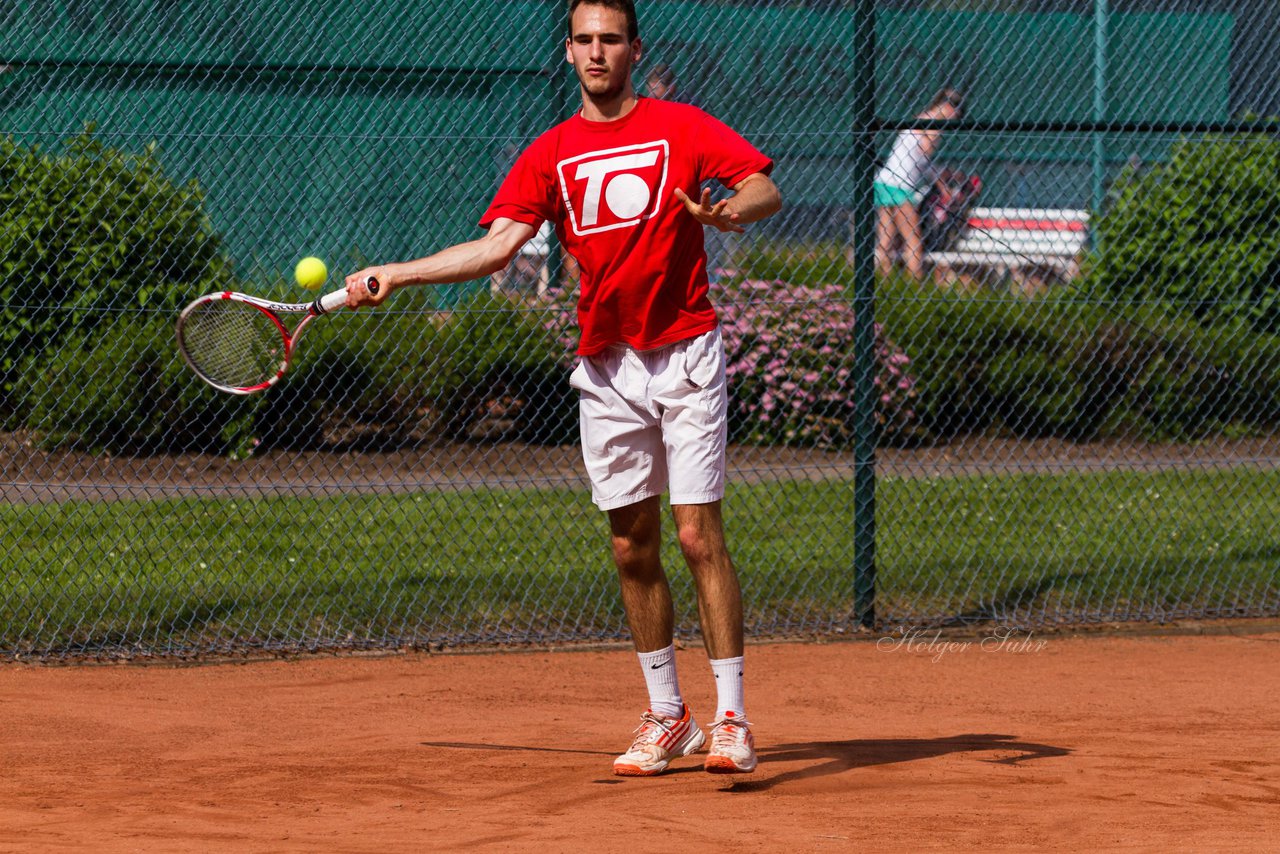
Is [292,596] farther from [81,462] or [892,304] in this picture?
[892,304]

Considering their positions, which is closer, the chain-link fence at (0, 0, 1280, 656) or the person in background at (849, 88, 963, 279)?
the chain-link fence at (0, 0, 1280, 656)

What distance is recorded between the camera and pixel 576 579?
278 inches

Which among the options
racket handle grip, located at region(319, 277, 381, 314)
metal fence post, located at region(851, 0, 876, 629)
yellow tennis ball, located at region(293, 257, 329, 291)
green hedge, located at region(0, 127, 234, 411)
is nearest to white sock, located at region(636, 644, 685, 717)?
racket handle grip, located at region(319, 277, 381, 314)

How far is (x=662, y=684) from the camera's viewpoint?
4.59m

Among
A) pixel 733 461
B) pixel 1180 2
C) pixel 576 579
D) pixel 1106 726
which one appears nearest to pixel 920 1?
pixel 1180 2

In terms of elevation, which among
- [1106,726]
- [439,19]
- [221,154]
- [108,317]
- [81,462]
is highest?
[439,19]

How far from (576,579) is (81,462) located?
232cm

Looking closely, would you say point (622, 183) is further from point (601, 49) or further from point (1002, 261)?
point (1002, 261)

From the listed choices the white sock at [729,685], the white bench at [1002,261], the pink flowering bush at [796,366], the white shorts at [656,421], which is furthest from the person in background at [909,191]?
the white sock at [729,685]

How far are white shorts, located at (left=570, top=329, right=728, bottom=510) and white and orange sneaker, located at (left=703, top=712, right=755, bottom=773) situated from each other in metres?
0.62

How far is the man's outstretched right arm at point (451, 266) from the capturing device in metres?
4.22

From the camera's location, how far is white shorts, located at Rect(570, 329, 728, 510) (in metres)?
4.36

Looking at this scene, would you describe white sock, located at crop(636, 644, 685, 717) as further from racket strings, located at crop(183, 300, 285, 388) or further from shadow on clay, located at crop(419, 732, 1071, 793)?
racket strings, located at crop(183, 300, 285, 388)

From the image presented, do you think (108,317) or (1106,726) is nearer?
(1106,726)
